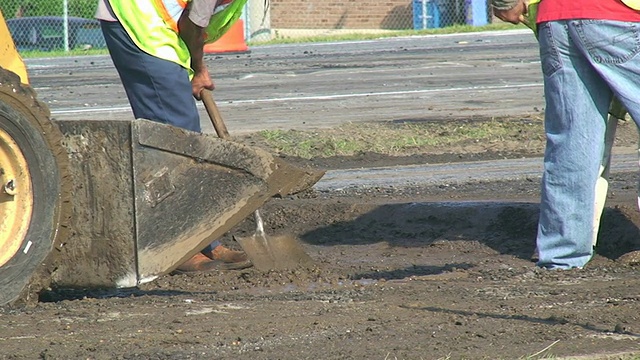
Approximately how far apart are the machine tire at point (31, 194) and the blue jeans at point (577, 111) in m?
2.39

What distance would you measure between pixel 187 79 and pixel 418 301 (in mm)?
1882

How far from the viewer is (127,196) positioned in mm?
4863

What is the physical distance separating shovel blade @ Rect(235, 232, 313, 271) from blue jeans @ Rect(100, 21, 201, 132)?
701 millimetres

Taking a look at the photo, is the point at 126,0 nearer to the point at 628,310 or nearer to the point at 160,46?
the point at 160,46

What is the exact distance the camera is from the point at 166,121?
18.7 ft

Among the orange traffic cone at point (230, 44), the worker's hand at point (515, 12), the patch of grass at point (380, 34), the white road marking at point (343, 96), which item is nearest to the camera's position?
the worker's hand at point (515, 12)

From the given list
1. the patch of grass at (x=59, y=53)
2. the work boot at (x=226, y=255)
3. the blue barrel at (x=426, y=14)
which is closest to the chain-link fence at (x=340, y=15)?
the blue barrel at (x=426, y=14)

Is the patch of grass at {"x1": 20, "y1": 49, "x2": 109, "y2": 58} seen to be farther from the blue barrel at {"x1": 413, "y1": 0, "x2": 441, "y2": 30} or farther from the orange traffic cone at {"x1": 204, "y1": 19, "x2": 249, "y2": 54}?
the blue barrel at {"x1": 413, "y1": 0, "x2": 441, "y2": 30}

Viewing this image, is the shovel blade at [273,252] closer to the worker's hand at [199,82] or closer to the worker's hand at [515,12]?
the worker's hand at [199,82]

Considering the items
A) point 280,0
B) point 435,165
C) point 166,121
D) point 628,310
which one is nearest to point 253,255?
point 166,121

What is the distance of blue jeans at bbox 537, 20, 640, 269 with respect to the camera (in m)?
5.20

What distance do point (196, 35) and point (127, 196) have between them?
1.21 m

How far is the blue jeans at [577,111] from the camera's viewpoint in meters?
5.20

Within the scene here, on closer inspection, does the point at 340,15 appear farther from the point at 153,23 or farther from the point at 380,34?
the point at 153,23
